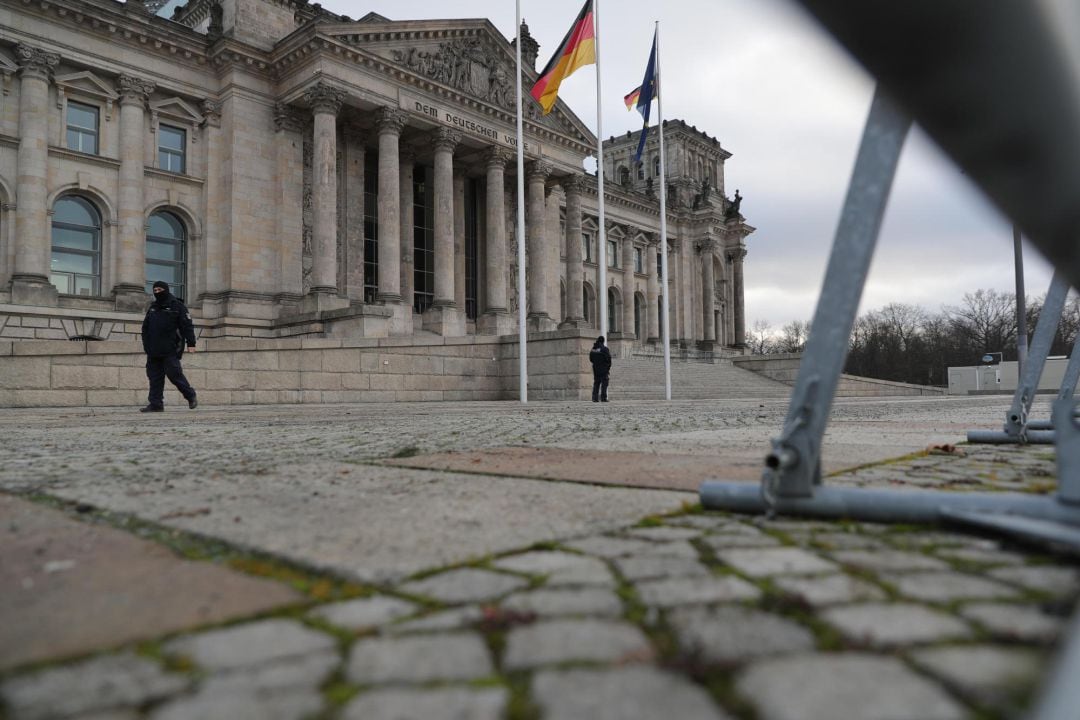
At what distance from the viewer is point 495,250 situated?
98.3 ft

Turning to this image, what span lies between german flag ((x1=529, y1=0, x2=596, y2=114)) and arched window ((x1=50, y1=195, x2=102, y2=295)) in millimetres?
15211

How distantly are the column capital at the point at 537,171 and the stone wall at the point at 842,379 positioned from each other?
47.0ft

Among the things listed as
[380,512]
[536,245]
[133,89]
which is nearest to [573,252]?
[536,245]

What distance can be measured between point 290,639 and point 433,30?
30254 millimetres

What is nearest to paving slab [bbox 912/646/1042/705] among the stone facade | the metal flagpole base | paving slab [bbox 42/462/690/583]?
paving slab [bbox 42/462/690/583]

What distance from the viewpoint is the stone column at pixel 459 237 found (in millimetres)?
31094

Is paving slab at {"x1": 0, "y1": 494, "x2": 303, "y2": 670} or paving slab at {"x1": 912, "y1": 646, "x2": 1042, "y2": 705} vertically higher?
paving slab at {"x1": 912, "y1": 646, "x2": 1042, "y2": 705}

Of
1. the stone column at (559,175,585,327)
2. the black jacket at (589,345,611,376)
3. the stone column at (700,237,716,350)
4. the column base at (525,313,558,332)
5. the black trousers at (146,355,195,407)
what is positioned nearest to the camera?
the black trousers at (146,355,195,407)

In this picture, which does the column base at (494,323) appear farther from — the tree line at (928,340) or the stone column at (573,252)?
the tree line at (928,340)

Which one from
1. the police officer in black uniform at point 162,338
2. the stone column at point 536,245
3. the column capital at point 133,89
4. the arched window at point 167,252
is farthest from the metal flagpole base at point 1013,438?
the stone column at point 536,245

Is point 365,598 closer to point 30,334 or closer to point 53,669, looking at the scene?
point 53,669

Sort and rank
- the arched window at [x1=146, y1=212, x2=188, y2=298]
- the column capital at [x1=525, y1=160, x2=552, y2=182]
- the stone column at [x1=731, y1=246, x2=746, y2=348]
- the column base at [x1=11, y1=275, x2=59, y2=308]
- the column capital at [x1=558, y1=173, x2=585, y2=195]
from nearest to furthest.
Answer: the column base at [x1=11, y1=275, x2=59, y2=308], the arched window at [x1=146, y1=212, x2=188, y2=298], the column capital at [x1=525, y1=160, x2=552, y2=182], the column capital at [x1=558, y1=173, x2=585, y2=195], the stone column at [x1=731, y1=246, x2=746, y2=348]

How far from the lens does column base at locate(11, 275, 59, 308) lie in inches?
785

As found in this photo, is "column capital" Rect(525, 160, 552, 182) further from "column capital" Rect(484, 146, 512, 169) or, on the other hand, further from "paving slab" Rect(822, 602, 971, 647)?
"paving slab" Rect(822, 602, 971, 647)
